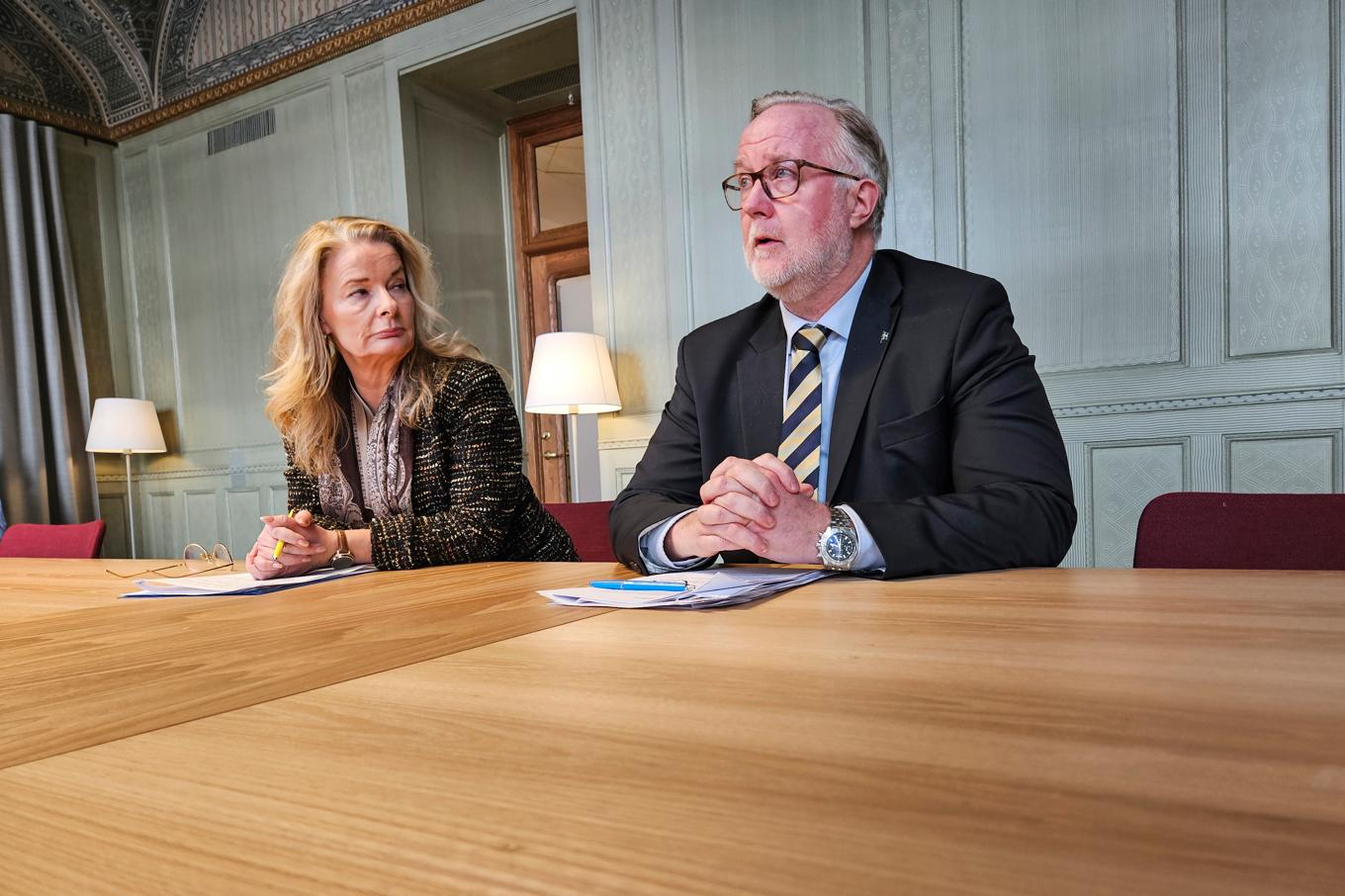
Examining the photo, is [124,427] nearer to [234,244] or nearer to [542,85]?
[234,244]

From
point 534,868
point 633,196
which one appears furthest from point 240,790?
point 633,196

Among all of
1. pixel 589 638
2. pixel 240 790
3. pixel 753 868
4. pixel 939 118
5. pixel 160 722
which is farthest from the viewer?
pixel 939 118

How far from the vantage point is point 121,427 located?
18.9 ft

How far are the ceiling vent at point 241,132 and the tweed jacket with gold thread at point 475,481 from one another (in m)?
4.82

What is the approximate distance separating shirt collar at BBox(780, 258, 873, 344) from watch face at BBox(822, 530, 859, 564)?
2.03 feet

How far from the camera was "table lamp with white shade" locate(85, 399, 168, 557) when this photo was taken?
5.73m

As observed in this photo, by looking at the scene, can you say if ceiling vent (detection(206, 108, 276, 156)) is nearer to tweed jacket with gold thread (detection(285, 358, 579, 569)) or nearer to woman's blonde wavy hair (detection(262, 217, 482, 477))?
woman's blonde wavy hair (detection(262, 217, 482, 477))

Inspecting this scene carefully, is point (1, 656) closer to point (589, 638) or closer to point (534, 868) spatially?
point (589, 638)

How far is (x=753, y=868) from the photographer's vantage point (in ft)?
0.97

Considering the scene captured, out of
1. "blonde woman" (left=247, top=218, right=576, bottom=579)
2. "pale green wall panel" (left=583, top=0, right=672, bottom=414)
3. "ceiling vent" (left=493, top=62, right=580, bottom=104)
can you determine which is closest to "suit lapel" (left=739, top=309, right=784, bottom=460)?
"blonde woman" (left=247, top=218, right=576, bottom=579)

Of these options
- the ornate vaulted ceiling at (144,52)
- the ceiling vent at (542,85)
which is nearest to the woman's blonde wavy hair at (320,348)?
the ceiling vent at (542,85)

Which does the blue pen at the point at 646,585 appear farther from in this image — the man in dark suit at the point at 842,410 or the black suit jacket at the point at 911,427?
the black suit jacket at the point at 911,427

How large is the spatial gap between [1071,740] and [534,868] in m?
0.27

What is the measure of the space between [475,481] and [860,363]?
0.85 metres
